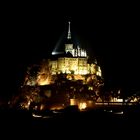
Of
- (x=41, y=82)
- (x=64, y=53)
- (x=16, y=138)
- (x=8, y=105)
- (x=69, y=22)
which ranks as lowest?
(x=16, y=138)

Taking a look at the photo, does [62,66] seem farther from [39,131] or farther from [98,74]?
[39,131]

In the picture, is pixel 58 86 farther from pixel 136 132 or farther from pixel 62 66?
pixel 136 132

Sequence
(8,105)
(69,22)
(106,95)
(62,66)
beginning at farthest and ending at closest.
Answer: (69,22)
(62,66)
(106,95)
(8,105)

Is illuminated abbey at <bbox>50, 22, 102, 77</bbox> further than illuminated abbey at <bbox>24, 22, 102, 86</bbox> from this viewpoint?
Yes

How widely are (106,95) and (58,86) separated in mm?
7730

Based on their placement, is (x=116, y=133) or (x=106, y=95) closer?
(x=116, y=133)

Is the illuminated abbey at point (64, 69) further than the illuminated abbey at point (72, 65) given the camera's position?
No

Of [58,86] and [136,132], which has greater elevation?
[58,86]

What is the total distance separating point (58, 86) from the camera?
58438 mm

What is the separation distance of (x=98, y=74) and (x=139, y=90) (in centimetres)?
972

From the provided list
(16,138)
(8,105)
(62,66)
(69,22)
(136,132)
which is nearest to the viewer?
(16,138)

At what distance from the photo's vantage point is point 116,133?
947 inches

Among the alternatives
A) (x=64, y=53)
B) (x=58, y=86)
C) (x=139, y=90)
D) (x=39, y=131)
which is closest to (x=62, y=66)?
(x=64, y=53)

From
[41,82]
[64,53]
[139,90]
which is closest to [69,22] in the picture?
[64,53]
